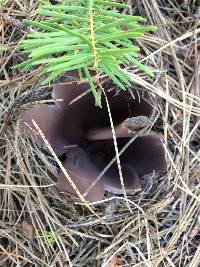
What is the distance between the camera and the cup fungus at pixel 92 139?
170 centimetres

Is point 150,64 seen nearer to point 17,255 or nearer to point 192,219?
point 192,219

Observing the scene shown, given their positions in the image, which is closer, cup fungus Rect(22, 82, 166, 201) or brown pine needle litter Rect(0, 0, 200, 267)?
cup fungus Rect(22, 82, 166, 201)

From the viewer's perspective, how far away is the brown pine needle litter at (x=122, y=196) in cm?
192

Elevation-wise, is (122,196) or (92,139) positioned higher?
(92,139)

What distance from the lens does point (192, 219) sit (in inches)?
78.1

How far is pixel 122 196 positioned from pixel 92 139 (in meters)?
0.32

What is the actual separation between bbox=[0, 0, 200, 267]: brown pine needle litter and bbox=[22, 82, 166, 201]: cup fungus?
0.40 ft

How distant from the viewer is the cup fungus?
170 centimetres

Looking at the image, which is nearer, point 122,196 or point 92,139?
point 92,139

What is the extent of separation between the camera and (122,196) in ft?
6.27

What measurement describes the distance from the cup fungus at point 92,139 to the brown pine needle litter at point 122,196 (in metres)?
0.12

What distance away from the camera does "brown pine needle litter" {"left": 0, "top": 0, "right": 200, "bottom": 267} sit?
1.92 metres

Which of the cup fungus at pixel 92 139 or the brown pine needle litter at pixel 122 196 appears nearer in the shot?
the cup fungus at pixel 92 139

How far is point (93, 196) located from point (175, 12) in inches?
38.5
